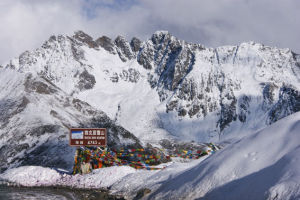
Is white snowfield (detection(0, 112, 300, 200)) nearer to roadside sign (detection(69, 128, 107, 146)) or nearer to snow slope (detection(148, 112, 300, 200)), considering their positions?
snow slope (detection(148, 112, 300, 200))

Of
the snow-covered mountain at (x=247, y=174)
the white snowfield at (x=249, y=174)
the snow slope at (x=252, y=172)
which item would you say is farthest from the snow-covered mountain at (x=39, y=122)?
the snow slope at (x=252, y=172)

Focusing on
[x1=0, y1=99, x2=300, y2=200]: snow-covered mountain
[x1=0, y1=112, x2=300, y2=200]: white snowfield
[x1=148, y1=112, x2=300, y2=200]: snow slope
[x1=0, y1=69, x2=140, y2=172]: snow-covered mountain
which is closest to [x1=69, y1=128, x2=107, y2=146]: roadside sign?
[x1=0, y1=99, x2=300, y2=200]: snow-covered mountain

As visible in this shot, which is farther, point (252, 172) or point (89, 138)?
point (89, 138)

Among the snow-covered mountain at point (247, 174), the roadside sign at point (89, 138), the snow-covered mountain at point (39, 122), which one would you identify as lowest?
the snow-covered mountain at point (247, 174)

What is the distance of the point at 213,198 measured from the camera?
61.7ft

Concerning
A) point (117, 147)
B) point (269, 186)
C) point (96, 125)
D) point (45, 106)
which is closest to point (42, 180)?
point (269, 186)

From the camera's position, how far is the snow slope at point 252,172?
16047 mm

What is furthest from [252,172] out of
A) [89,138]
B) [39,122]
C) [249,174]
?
[39,122]

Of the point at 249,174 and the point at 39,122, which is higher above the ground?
the point at 39,122

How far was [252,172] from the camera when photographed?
61.0 ft

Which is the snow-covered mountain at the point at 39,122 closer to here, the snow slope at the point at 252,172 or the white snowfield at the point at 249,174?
the white snowfield at the point at 249,174

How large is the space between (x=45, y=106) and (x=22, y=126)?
25.6m

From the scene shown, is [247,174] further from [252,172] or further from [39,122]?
[39,122]

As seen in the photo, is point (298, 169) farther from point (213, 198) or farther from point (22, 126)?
point (22, 126)
